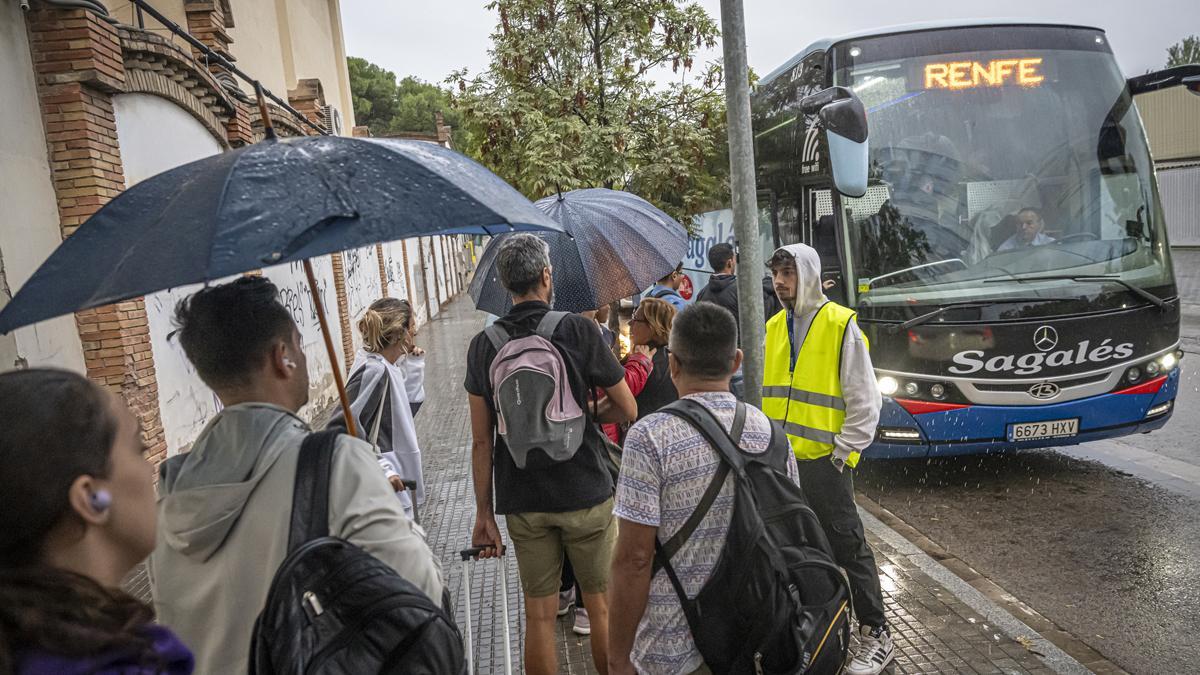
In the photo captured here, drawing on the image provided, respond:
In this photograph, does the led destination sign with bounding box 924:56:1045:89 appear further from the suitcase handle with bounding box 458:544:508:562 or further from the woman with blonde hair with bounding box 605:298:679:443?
the suitcase handle with bounding box 458:544:508:562

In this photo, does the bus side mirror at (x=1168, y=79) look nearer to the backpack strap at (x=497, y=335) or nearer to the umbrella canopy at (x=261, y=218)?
the backpack strap at (x=497, y=335)

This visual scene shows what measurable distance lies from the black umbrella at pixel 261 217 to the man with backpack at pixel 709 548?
0.75 m

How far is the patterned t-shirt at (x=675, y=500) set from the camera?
89.6 inches

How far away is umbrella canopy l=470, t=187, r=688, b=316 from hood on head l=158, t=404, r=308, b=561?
7.80 feet

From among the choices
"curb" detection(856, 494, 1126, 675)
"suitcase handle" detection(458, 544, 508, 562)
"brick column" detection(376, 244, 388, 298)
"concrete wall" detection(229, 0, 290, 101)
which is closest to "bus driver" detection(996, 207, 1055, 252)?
"curb" detection(856, 494, 1126, 675)

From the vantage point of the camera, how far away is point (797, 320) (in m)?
4.01

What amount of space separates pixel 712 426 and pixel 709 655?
635 millimetres

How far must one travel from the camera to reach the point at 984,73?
6.41 metres

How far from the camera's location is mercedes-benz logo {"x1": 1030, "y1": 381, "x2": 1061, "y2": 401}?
19.6 ft

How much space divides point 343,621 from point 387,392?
2484 mm

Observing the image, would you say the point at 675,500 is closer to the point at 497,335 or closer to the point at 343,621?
the point at 343,621

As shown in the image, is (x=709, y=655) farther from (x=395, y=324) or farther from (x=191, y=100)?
(x=191, y=100)

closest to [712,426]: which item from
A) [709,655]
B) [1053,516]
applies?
[709,655]

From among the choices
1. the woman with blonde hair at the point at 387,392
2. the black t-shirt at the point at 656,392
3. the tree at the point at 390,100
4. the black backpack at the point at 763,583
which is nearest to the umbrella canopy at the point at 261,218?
the black backpack at the point at 763,583
